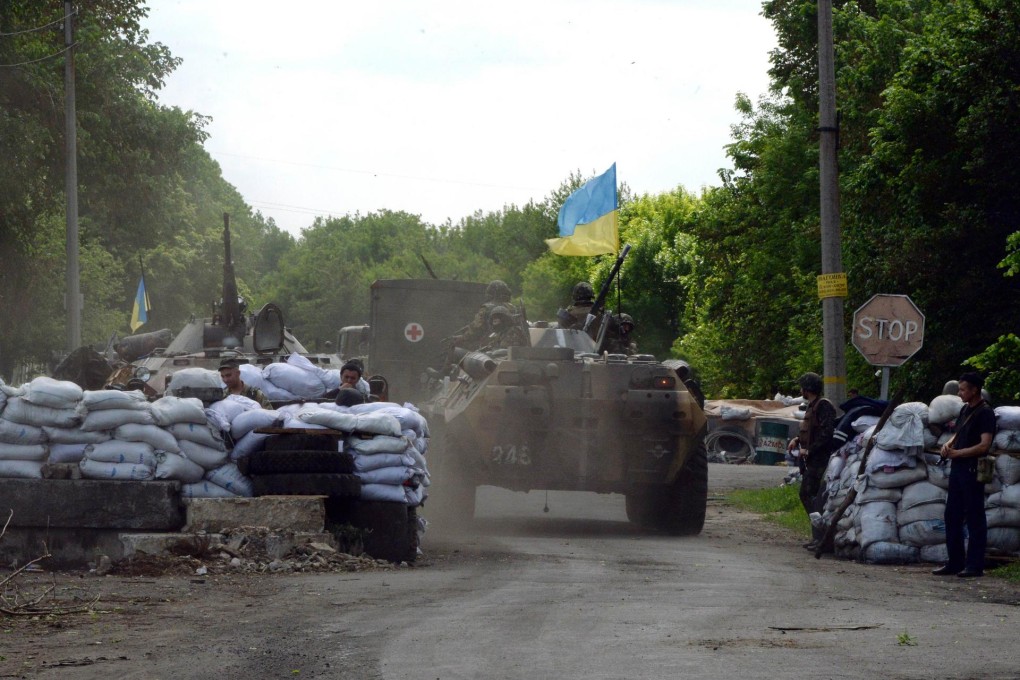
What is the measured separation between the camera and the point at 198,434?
11.9 metres

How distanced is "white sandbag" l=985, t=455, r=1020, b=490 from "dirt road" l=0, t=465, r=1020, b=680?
1.00 metres

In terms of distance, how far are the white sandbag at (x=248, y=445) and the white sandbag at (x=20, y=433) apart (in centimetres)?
141

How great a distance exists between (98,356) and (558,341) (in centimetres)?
483

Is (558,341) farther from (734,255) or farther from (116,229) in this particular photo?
(116,229)

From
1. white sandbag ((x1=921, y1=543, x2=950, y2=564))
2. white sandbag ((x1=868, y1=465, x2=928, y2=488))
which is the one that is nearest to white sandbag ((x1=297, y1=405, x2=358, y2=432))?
white sandbag ((x1=868, y1=465, x2=928, y2=488))

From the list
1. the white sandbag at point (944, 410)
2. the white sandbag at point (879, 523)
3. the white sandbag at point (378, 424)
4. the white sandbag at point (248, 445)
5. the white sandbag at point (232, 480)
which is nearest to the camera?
the white sandbag at point (232, 480)

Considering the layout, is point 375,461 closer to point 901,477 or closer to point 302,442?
point 302,442

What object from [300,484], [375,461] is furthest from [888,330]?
[300,484]

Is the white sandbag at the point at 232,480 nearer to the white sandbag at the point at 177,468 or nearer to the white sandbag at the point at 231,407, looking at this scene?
the white sandbag at the point at 177,468

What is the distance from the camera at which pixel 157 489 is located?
1152 centimetres

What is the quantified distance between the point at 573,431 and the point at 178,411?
4876 mm

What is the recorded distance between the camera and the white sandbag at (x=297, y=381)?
15203 millimetres

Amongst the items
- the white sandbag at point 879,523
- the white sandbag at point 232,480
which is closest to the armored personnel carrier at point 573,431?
the white sandbag at point 879,523

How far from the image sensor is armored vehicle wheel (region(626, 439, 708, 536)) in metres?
16.1
